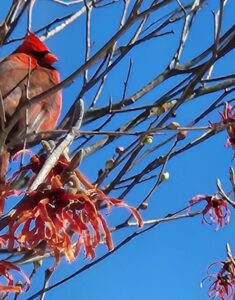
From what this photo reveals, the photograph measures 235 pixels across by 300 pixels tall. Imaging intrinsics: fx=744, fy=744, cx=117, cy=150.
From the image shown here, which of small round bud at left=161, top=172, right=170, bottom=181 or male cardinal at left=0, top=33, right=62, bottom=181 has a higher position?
male cardinal at left=0, top=33, right=62, bottom=181

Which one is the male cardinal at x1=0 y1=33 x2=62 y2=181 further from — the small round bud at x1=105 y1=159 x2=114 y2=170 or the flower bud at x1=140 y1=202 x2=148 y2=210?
the flower bud at x1=140 y1=202 x2=148 y2=210

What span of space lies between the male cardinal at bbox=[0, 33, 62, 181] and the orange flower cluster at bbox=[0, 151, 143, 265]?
1.97 ft

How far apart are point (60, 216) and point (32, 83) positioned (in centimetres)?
194

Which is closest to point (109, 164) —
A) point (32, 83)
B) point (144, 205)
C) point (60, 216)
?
point (144, 205)

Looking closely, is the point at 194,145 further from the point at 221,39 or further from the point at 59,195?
the point at 59,195

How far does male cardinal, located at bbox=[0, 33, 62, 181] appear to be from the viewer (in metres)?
2.57

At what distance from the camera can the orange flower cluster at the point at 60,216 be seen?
1345 mm

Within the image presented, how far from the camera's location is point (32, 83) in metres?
3.28

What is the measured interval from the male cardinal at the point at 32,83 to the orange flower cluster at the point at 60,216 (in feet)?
1.97

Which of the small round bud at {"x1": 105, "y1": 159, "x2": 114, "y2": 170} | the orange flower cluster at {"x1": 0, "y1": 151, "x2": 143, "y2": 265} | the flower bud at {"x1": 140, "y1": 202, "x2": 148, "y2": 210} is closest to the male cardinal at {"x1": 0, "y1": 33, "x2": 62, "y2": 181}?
the small round bud at {"x1": 105, "y1": 159, "x2": 114, "y2": 170}

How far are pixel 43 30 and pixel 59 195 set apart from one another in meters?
1.57

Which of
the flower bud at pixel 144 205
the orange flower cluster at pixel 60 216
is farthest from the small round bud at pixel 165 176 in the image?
the orange flower cluster at pixel 60 216

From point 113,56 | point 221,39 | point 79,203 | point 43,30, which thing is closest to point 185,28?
point 113,56

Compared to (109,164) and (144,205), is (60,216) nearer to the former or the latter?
(109,164)
